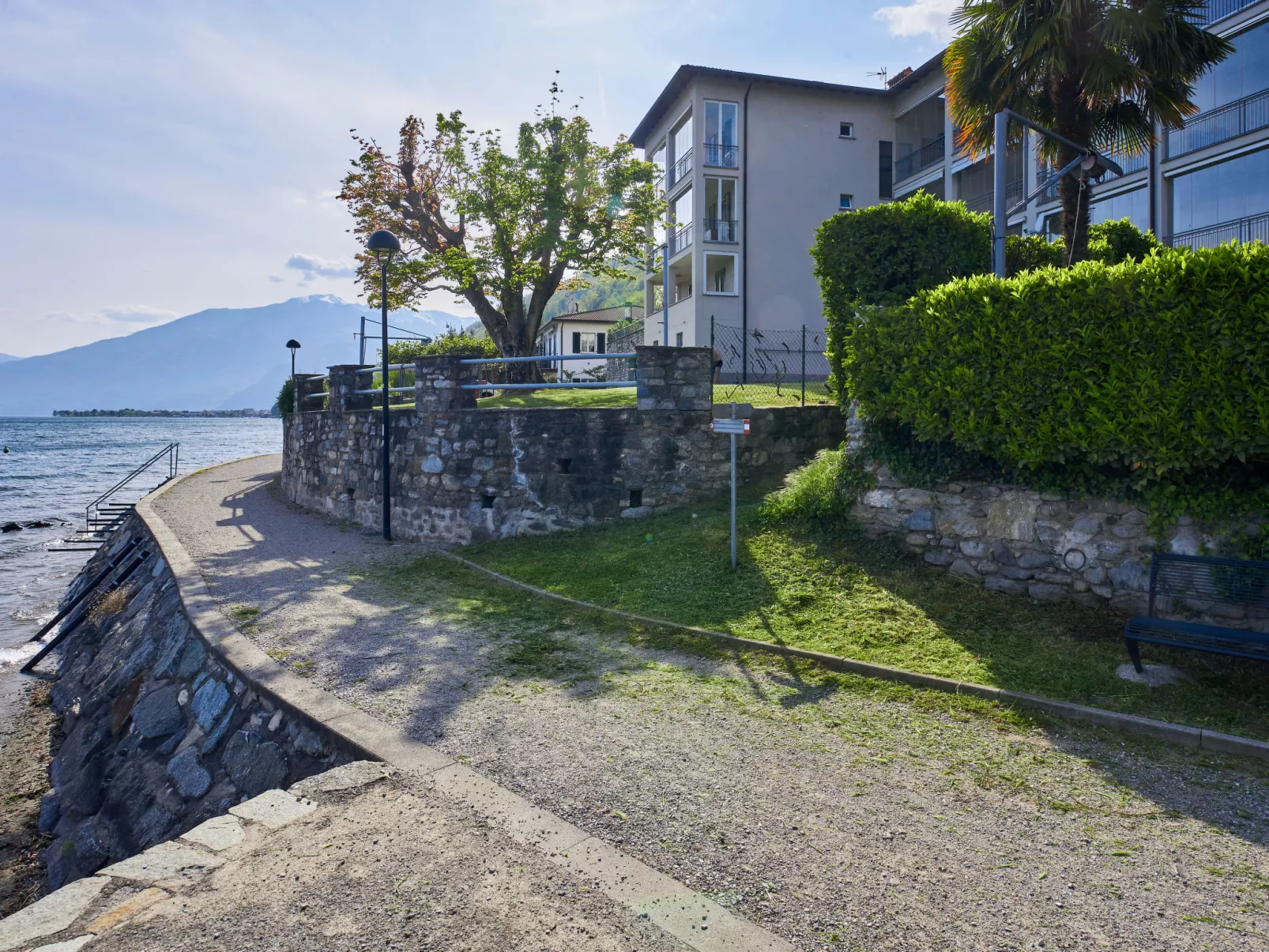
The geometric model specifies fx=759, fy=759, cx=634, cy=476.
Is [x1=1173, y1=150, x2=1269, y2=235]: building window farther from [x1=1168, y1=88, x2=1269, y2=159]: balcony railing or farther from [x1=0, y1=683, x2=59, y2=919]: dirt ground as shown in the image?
[x1=0, y1=683, x2=59, y2=919]: dirt ground

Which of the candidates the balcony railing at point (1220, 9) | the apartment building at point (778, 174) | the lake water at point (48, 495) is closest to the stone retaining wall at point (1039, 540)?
the lake water at point (48, 495)

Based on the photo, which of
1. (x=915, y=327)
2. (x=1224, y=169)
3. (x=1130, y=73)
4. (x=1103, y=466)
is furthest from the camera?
(x=1224, y=169)

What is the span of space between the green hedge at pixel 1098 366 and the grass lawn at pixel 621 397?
197 inches

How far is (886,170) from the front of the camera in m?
29.4

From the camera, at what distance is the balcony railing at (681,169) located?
28097mm

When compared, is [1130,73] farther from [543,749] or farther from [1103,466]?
[543,749]

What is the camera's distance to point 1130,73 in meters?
10.7

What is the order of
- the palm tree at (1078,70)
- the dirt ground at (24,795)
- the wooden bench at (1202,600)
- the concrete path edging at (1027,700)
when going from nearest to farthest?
the concrete path edging at (1027,700)
the wooden bench at (1202,600)
the dirt ground at (24,795)
the palm tree at (1078,70)

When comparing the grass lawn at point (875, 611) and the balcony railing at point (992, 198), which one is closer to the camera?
the grass lawn at point (875, 611)

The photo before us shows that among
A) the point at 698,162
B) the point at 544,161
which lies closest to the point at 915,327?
the point at 544,161

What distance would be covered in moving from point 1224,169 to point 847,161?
12749 millimetres

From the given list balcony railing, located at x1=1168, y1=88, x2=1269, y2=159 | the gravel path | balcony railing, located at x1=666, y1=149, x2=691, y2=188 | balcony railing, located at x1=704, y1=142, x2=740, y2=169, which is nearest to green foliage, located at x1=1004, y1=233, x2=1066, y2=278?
balcony railing, located at x1=1168, y1=88, x2=1269, y2=159

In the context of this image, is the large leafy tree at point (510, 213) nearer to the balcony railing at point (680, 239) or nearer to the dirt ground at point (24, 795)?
the balcony railing at point (680, 239)

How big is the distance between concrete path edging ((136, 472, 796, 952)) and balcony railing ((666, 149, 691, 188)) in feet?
83.0
